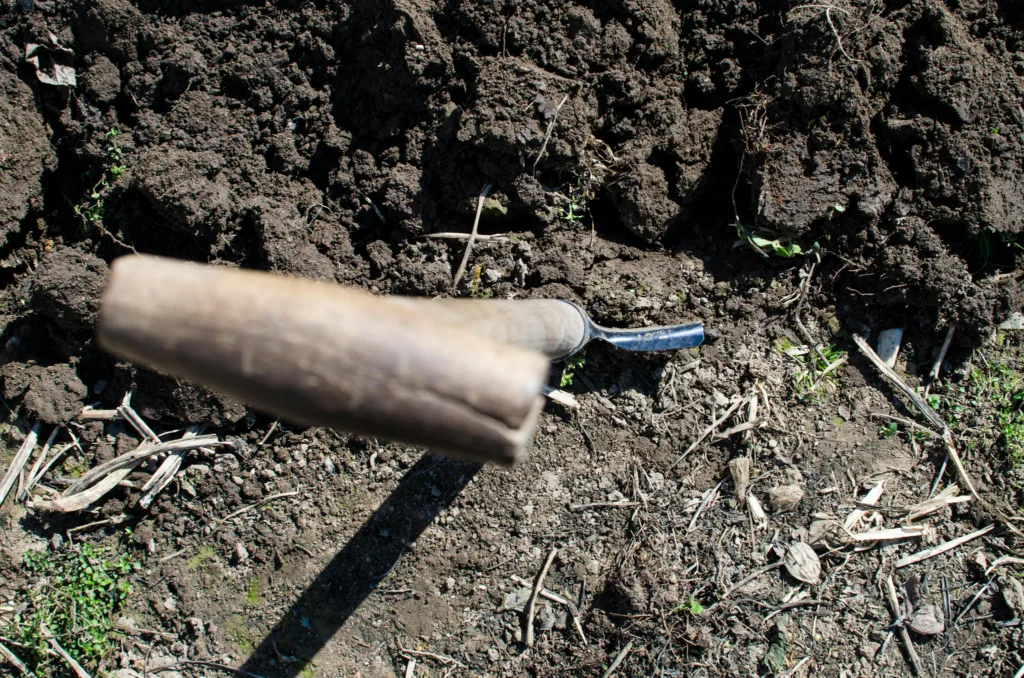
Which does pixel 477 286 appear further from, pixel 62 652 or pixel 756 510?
pixel 62 652

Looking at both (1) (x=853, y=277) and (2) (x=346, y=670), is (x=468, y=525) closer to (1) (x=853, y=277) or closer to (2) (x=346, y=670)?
(2) (x=346, y=670)

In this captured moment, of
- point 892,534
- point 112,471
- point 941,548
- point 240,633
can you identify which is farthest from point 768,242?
point 112,471

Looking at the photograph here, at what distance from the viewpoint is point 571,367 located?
10.7 feet

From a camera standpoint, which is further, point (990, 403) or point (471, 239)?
point (990, 403)

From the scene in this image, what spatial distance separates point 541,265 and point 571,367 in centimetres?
54

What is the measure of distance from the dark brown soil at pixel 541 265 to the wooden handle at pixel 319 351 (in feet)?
6.25

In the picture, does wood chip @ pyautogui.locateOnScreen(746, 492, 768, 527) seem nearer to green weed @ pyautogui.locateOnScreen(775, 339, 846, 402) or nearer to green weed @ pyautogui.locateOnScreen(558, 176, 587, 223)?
green weed @ pyautogui.locateOnScreen(775, 339, 846, 402)

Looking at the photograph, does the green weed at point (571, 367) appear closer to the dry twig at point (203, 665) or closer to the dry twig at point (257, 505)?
the dry twig at point (257, 505)

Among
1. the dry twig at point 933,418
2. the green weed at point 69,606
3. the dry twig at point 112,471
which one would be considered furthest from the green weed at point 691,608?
the green weed at point 69,606

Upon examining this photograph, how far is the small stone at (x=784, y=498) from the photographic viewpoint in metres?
3.26

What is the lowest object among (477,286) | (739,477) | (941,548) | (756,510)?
(941,548)

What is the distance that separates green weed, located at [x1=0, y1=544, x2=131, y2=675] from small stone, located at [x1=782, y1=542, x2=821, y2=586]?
133 inches

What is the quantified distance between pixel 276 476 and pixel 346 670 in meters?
1.04

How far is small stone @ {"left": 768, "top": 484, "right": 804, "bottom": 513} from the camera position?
3262 millimetres
